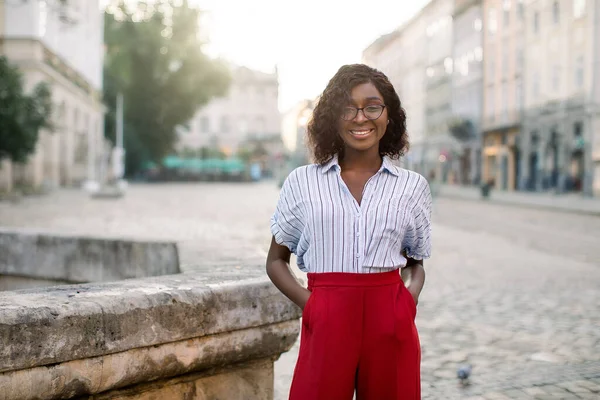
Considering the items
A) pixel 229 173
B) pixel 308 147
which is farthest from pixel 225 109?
pixel 308 147

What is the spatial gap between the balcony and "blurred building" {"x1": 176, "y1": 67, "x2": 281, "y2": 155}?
50828 millimetres

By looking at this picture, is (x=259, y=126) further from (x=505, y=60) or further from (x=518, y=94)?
(x=518, y=94)

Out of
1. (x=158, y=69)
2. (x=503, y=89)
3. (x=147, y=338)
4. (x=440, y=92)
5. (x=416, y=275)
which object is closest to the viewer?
(x=416, y=275)

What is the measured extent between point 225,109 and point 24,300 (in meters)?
102

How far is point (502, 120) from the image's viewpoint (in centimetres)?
5100

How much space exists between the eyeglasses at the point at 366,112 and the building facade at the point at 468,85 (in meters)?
54.4

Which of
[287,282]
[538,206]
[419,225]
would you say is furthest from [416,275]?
[538,206]

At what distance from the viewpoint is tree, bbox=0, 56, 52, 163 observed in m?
22.6

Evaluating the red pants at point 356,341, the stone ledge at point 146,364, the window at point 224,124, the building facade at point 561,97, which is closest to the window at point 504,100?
the building facade at point 561,97

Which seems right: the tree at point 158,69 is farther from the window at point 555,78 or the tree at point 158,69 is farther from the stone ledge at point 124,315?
the stone ledge at point 124,315

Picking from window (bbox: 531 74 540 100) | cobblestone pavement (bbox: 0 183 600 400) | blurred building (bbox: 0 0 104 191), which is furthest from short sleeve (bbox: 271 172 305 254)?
window (bbox: 531 74 540 100)

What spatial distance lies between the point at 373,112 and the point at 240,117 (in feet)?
333

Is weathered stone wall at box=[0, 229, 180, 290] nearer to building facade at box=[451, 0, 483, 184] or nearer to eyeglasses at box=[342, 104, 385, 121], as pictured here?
eyeglasses at box=[342, 104, 385, 121]

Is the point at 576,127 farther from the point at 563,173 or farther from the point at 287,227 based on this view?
the point at 287,227
